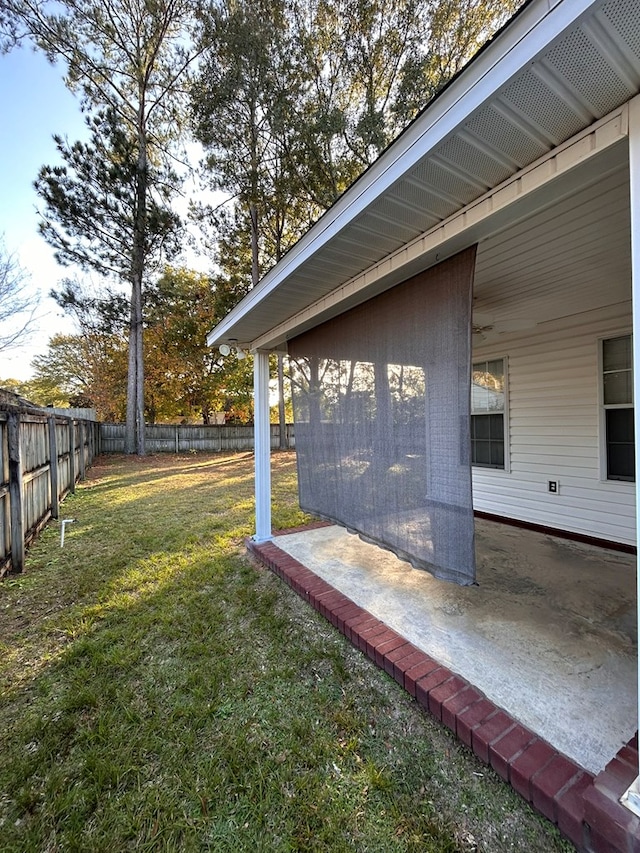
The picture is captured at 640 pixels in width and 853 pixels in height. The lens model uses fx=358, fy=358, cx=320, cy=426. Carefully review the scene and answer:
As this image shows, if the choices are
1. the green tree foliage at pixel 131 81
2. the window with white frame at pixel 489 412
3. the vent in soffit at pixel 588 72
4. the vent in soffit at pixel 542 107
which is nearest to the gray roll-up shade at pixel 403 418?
the vent in soffit at pixel 542 107

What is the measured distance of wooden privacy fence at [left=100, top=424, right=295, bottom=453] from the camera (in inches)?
540

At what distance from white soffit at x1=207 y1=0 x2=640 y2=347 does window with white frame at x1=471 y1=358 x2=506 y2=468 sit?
127 inches

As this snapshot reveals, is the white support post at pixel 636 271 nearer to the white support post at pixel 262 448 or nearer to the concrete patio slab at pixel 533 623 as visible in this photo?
the concrete patio slab at pixel 533 623

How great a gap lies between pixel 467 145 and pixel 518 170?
271 mm

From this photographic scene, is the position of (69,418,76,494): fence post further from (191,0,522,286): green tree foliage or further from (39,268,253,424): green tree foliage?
(191,0,522,286): green tree foliage

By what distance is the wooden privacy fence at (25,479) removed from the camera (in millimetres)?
3504

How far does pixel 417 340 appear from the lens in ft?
7.20

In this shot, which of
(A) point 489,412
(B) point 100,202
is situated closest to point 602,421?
(A) point 489,412

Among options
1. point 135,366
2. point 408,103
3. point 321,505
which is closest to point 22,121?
point 135,366

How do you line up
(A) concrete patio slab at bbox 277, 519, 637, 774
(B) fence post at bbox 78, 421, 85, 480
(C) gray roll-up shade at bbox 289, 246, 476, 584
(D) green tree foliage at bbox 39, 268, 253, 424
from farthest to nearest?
1. (D) green tree foliage at bbox 39, 268, 253, 424
2. (B) fence post at bbox 78, 421, 85, 480
3. (C) gray roll-up shade at bbox 289, 246, 476, 584
4. (A) concrete patio slab at bbox 277, 519, 637, 774

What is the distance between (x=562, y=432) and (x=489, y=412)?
1.01m

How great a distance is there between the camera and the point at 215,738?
1.74 meters

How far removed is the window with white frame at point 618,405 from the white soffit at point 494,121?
280 cm

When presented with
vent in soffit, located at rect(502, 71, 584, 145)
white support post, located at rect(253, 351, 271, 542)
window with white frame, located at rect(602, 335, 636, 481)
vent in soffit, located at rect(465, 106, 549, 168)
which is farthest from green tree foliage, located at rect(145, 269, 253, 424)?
vent in soffit, located at rect(502, 71, 584, 145)
